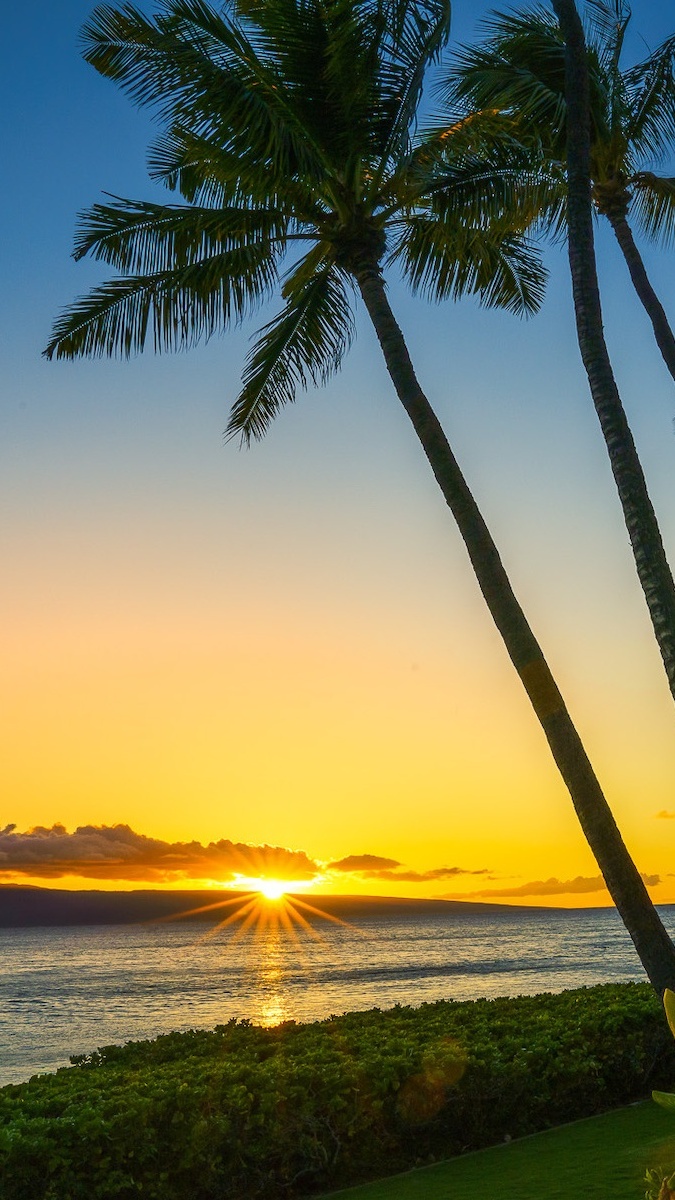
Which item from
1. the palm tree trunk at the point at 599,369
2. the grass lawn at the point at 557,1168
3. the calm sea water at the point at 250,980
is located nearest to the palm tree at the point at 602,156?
the palm tree trunk at the point at 599,369

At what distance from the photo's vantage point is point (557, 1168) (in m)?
7.24

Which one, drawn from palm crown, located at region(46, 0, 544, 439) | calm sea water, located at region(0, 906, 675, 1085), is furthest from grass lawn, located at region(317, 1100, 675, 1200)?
calm sea water, located at region(0, 906, 675, 1085)

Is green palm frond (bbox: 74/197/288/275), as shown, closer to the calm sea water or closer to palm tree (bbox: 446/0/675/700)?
palm tree (bbox: 446/0/675/700)

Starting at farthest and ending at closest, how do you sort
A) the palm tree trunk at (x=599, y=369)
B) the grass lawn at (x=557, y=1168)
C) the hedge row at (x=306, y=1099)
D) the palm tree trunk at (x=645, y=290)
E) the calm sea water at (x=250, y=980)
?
the calm sea water at (x=250, y=980)
the palm tree trunk at (x=645, y=290)
the palm tree trunk at (x=599, y=369)
the hedge row at (x=306, y=1099)
the grass lawn at (x=557, y=1168)

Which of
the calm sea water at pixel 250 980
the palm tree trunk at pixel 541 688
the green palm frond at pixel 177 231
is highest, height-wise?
the green palm frond at pixel 177 231

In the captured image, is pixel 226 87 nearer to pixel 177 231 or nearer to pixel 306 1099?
pixel 177 231

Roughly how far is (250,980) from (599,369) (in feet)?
206

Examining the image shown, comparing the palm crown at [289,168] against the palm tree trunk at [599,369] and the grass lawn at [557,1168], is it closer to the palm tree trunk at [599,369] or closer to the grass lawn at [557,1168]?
the palm tree trunk at [599,369]

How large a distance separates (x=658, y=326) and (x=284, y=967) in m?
71.7

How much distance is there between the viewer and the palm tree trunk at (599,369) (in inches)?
304

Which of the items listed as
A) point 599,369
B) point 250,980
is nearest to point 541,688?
point 599,369

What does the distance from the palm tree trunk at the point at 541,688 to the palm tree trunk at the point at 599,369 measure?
1114 millimetres

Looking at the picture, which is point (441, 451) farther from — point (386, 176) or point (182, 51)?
point (182, 51)

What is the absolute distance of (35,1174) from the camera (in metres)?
6.63
